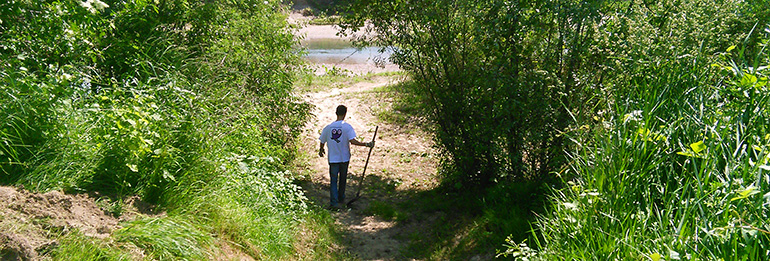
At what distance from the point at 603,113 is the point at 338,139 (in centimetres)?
383

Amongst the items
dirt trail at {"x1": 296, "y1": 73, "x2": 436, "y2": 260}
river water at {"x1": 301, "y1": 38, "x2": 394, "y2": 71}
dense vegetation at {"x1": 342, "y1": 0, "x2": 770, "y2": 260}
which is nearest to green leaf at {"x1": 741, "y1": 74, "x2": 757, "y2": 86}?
dense vegetation at {"x1": 342, "y1": 0, "x2": 770, "y2": 260}

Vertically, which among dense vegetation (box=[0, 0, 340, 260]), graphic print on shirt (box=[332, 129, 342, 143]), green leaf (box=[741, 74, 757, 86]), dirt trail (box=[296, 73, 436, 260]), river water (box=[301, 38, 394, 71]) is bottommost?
dirt trail (box=[296, 73, 436, 260])

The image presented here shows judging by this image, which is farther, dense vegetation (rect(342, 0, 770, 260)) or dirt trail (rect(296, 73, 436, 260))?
dirt trail (rect(296, 73, 436, 260))

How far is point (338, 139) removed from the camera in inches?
351

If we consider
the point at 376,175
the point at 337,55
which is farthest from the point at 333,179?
the point at 337,55

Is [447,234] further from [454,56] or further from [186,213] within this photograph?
[186,213]

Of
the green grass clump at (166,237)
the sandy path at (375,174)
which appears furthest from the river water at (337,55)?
the green grass clump at (166,237)

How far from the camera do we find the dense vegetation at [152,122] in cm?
480

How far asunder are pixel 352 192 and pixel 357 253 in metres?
2.58

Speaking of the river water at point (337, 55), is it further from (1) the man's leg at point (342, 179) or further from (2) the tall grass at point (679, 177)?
(2) the tall grass at point (679, 177)

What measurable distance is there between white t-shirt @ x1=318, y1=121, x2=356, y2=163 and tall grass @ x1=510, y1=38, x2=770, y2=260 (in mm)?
4041

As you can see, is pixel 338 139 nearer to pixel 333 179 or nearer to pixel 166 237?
pixel 333 179

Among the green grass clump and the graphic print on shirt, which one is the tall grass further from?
the graphic print on shirt

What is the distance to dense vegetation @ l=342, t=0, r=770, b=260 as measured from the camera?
3974 millimetres
